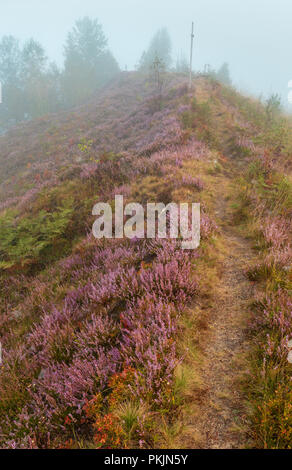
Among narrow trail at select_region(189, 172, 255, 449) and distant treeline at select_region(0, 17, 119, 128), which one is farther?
distant treeline at select_region(0, 17, 119, 128)

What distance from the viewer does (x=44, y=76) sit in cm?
5022

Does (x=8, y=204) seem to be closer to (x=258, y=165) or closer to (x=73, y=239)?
(x=73, y=239)

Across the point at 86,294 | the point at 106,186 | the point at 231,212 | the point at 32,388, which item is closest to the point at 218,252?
the point at 231,212

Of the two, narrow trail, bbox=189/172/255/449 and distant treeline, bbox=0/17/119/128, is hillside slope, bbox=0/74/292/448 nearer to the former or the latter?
narrow trail, bbox=189/172/255/449

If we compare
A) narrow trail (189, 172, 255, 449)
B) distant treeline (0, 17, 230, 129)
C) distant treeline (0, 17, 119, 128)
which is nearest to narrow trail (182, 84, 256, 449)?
narrow trail (189, 172, 255, 449)

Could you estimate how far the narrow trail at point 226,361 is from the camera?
227 centimetres

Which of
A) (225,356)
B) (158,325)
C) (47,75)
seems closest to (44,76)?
(47,75)

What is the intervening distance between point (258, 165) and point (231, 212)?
9.08 ft

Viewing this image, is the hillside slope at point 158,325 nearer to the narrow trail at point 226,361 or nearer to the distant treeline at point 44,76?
the narrow trail at point 226,361

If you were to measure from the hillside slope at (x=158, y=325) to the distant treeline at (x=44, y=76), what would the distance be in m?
48.2

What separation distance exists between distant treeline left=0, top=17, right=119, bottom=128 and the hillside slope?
48.2m

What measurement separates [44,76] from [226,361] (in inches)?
2462

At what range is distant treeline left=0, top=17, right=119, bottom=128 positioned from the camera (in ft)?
158

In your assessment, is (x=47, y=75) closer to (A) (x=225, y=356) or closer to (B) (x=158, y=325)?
(B) (x=158, y=325)
